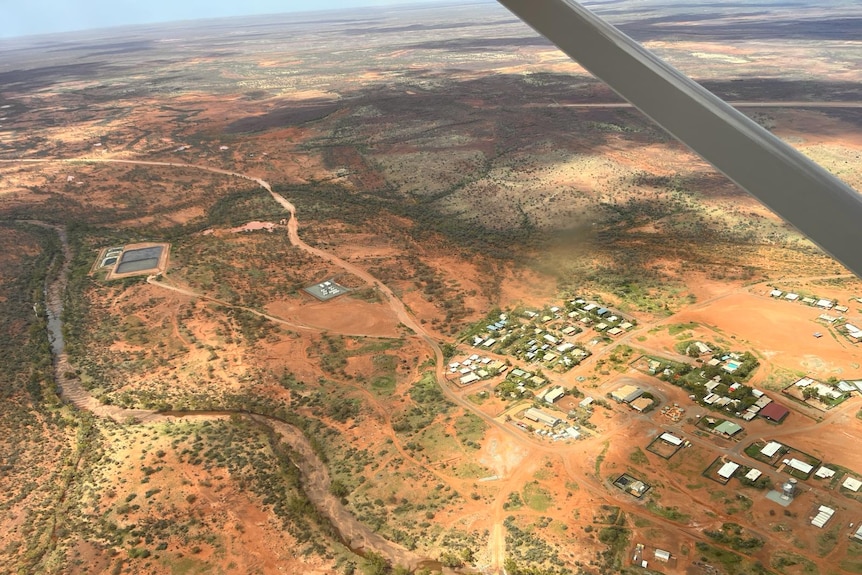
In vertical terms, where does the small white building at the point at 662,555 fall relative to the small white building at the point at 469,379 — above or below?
below

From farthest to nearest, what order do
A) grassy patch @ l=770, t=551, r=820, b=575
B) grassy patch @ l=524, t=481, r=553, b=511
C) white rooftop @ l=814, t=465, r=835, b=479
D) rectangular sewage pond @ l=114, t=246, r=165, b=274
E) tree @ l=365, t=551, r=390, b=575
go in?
rectangular sewage pond @ l=114, t=246, r=165, b=274
grassy patch @ l=524, t=481, r=553, b=511
white rooftop @ l=814, t=465, r=835, b=479
tree @ l=365, t=551, r=390, b=575
grassy patch @ l=770, t=551, r=820, b=575

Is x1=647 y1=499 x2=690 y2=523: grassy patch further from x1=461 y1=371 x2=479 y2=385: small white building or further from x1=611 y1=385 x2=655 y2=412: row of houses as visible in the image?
x1=461 y1=371 x2=479 y2=385: small white building

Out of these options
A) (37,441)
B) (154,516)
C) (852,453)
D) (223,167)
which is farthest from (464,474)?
(223,167)

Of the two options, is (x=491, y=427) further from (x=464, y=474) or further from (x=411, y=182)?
(x=411, y=182)

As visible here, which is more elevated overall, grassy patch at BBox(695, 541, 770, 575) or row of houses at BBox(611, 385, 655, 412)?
row of houses at BBox(611, 385, 655, 412)

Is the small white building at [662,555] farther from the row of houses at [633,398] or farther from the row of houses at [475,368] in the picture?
the row of houses at [475,368]

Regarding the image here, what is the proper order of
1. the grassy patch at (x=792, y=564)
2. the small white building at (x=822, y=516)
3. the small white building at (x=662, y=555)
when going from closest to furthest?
the grassy patch at (x=792, y=564)
the small white building at (x=662, y=555)
the small white building at (x=822, y=516)

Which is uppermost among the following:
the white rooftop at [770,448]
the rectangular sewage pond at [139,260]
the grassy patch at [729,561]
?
the rectangular sewage pond at [139,260]

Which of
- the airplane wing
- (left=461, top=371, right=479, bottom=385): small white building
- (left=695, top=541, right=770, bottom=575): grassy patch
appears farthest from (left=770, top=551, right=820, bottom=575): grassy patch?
the airplane wing

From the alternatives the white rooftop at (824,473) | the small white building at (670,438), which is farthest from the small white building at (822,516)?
the small white building at (670,438)
